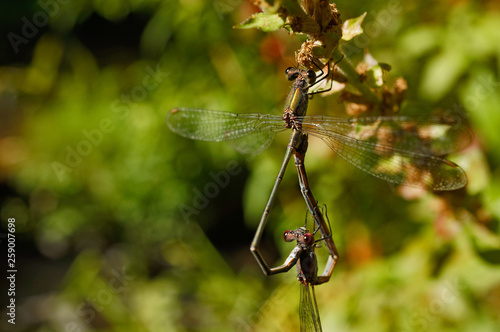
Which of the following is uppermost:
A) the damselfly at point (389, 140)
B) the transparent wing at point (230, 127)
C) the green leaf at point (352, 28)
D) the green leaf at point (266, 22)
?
the green leaf at point (352, 28)

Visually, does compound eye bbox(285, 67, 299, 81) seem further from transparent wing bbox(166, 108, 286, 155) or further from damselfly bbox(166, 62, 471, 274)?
transparent wing bbox(166, 108, 286, 155)

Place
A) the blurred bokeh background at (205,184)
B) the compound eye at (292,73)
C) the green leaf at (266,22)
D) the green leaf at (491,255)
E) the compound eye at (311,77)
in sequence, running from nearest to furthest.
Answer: the green leaf at (266,22)
the compound eye at (311,77)
the compound eye at (292,73)
the green leaf at (491,255)
the blurred bokeh background at (205,184)

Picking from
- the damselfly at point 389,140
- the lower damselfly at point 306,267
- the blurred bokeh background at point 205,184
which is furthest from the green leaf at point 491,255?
the lower damselfly at point 306,267

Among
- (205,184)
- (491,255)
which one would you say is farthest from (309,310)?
(205,184)

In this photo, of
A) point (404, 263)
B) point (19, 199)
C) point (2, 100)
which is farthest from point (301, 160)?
point (2, 100)

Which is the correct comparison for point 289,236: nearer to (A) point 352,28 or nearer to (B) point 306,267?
(B) point 306,267

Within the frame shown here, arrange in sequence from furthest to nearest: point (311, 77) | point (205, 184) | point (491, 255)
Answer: point (205, 184)
point (491, 255)
point (311, 77)

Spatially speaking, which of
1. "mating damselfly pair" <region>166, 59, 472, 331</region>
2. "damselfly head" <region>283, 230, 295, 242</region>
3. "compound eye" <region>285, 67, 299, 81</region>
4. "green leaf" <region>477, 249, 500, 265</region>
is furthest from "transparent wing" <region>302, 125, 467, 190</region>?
"green leaf" <region>477, 249, 500, 265</region>

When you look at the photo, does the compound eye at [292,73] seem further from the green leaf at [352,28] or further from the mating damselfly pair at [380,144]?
the green leaf at [352,28]
